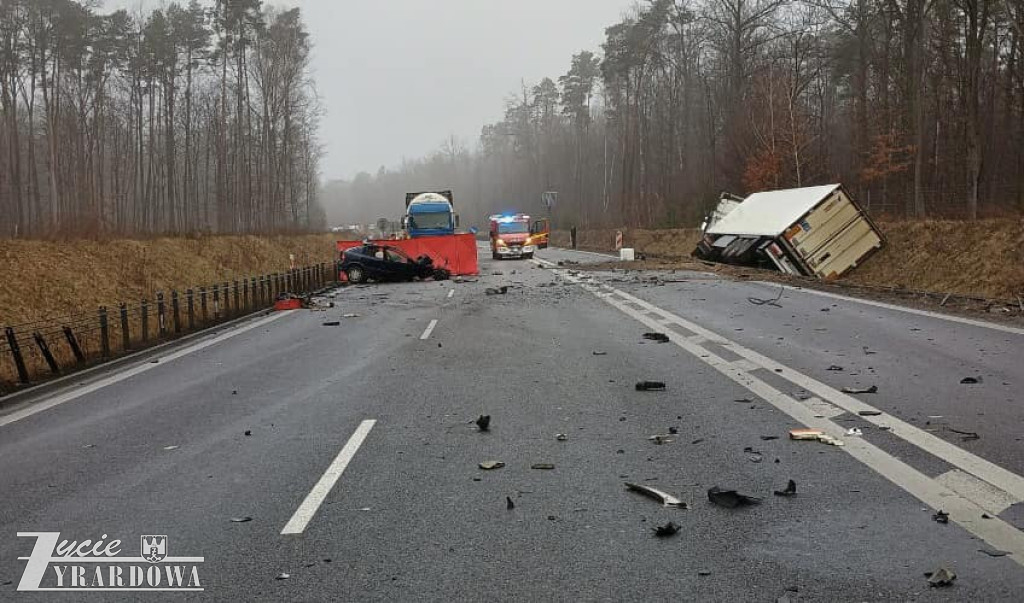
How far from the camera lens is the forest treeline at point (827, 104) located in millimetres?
34531

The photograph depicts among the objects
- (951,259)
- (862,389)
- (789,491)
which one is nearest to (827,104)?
(951,259)

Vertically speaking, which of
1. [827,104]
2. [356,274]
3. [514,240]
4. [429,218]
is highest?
[827,104]

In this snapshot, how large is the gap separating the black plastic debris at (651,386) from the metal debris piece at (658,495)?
3346 mm

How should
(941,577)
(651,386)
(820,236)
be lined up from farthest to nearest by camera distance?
(820,236) → (651,386) → (941,577)

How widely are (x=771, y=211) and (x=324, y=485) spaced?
22842mm

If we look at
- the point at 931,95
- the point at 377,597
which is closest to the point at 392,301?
the point at 377,597

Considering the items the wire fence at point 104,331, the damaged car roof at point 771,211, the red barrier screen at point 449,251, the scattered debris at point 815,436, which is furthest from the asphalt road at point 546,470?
the red barrier screen at point 449,251

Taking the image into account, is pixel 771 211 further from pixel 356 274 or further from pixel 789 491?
pixel 789 491

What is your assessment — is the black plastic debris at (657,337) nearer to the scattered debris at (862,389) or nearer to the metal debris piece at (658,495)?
the scattered debris at (862,389)

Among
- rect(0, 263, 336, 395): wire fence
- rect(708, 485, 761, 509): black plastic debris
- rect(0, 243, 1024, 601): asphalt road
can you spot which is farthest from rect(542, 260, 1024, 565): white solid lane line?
rect(0, 263, 336, 395): wire fence

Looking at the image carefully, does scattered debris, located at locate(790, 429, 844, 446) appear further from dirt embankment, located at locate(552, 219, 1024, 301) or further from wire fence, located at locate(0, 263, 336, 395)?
dirt embankment, located at locate(552, 219, 1024, 301)

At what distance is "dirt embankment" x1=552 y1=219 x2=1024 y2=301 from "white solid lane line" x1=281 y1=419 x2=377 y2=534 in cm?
1467

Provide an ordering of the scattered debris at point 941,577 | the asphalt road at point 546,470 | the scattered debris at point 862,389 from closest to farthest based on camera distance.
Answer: the scattered debris at point 941,577, the asphalt road at point 546,470, the scattered debris at point 862,389

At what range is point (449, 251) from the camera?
3059 cm
